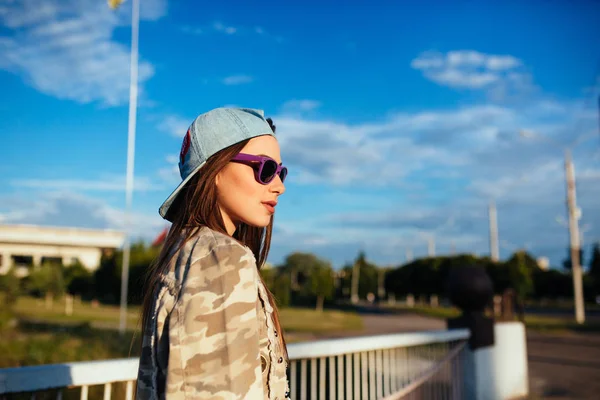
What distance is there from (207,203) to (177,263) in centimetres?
25

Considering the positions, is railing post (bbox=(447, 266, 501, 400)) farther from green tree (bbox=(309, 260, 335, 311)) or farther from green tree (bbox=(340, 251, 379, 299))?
green tree (bbox=(340, 251, 379, 299))

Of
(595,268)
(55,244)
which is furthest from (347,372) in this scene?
(55,244)

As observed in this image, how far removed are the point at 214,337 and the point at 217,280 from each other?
0.13 metres

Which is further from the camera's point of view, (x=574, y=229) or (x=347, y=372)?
(x=574, y=229)

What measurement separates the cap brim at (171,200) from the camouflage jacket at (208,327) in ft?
0.78

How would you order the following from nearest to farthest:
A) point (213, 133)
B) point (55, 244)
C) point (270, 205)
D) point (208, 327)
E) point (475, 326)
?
point (208, 327) < point (213, 133) < point (270, 205) < point (475, 326) < point (55, 244)

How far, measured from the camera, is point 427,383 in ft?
13.6

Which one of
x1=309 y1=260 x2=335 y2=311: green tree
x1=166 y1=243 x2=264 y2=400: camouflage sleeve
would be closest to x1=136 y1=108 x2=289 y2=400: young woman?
x1=166 y1=243 x2=264 y2=400: camouflage sleeve

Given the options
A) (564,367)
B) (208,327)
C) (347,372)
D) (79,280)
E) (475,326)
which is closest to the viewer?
(208,327)

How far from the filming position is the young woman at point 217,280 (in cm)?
119

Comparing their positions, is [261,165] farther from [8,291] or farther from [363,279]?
[363,279]

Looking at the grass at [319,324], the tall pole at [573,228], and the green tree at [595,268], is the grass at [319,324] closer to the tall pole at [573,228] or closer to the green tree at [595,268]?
the tall pole at [573,228]

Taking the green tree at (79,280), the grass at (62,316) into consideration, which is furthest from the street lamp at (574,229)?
the green tree at (79,280)

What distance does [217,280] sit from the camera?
1227mm
